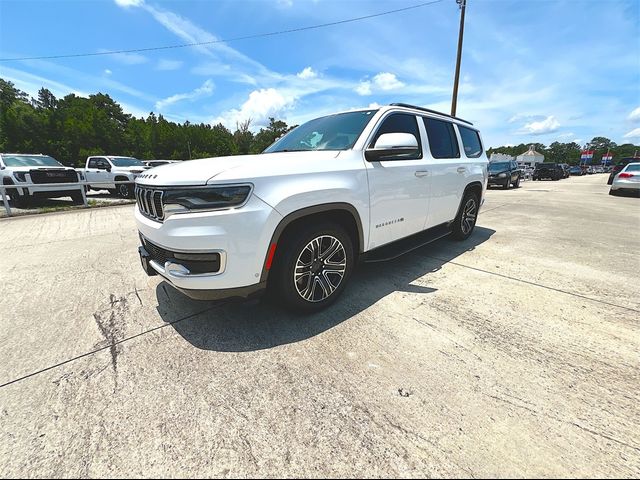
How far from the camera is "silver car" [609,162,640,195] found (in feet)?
42.3

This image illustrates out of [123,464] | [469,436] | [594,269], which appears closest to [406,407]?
[469,436]

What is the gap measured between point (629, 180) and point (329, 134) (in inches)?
657

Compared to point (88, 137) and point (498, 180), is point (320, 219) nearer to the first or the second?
point (498, 180)

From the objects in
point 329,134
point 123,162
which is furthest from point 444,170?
point 123,162

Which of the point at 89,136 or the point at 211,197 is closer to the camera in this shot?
the point at 211,197

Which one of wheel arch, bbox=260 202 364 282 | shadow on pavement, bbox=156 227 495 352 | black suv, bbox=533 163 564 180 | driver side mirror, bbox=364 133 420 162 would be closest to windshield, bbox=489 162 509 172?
black suv, bbox=533 163 564 180

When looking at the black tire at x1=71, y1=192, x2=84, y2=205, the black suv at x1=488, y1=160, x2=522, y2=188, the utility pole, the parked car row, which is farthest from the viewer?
the black suv at x1=488, y1=160, x2=522, y2=188

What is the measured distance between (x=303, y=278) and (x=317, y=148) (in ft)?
4.34

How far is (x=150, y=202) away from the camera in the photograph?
2414mm

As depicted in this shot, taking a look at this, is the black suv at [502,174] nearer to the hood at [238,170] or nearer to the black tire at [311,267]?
the black tire at [311,267]

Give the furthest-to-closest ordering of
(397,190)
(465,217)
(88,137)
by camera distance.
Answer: (88,137) → (465,217) → (397,190)

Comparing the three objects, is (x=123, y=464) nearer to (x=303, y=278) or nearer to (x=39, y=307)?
(x=303, y=278)

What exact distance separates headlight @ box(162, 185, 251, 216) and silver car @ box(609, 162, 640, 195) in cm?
1778

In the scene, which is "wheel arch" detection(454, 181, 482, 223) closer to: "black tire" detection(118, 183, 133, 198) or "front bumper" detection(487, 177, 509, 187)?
"black tire" detection(118, 183, 133, 198)
